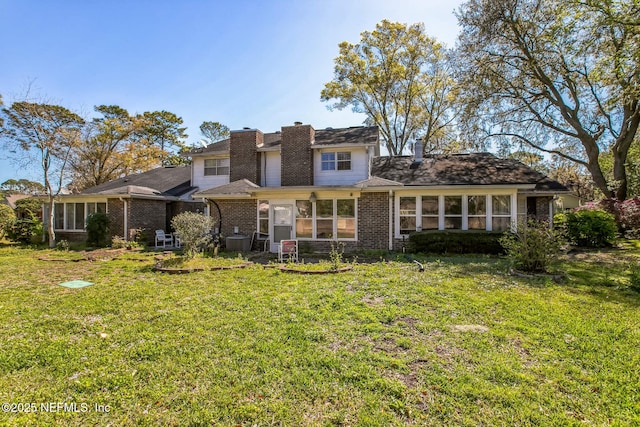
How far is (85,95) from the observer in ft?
57.1

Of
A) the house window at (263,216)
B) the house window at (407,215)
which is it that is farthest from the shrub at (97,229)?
the house window at (407,215)

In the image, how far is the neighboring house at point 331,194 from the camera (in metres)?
12.5

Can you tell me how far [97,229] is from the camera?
1452 centimetres

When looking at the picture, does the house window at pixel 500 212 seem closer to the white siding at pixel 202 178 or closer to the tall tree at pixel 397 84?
the white siding at pixel 202 178

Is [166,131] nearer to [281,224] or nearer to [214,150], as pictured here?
[214,150]

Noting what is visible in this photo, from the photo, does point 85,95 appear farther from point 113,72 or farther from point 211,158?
point 211,158

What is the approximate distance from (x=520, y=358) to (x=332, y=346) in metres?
2.15

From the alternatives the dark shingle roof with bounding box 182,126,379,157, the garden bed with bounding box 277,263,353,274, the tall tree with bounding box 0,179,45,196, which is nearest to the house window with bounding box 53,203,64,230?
the dark shingle roof with bounding box 182,126,379,157

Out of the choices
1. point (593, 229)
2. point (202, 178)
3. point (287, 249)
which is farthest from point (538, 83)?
point (202, 178)

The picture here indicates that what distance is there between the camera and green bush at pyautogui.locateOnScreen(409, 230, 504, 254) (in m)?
11.4

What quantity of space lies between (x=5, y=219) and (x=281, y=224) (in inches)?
567

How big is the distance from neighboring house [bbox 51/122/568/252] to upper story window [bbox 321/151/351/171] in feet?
0.16

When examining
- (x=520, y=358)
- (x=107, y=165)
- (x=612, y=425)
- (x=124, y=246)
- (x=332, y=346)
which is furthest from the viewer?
(x=107, y=165)

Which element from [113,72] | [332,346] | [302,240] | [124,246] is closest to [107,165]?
[113,72]
